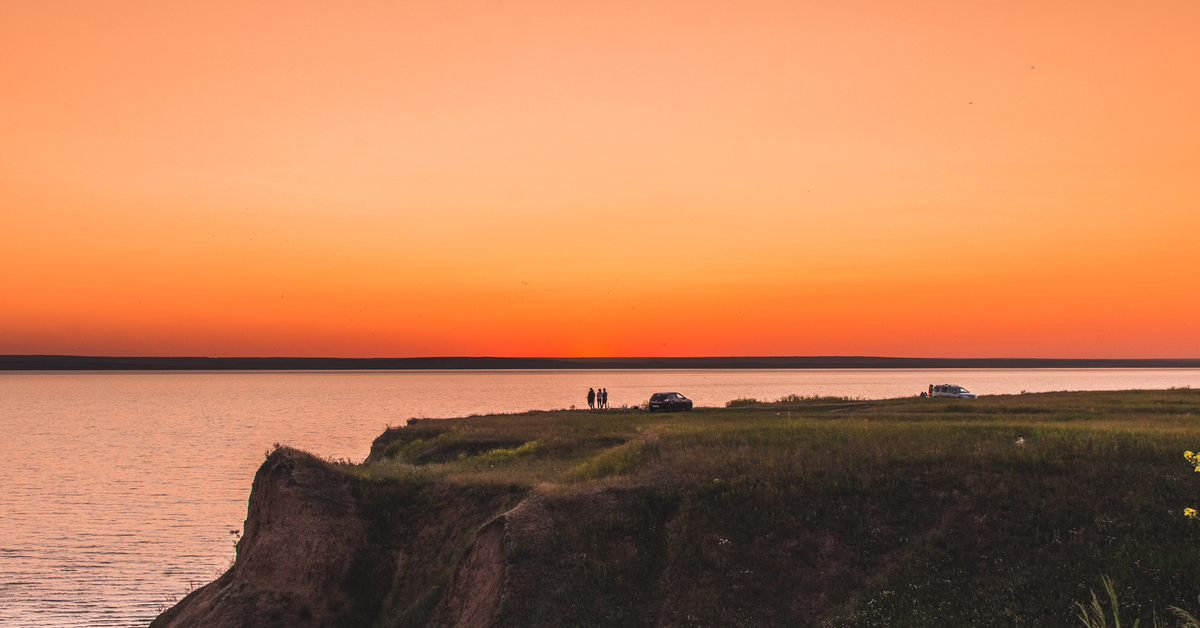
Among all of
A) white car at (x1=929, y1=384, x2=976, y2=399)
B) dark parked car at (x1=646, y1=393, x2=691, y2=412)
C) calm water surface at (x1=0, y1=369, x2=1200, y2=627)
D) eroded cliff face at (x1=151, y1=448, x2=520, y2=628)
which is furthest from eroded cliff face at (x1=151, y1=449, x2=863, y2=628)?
white car at (x1=929, y1=384, x2=976, y2=399)

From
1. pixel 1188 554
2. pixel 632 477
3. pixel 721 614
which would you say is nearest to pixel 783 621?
pixel 721 614

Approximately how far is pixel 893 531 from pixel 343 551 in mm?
19483

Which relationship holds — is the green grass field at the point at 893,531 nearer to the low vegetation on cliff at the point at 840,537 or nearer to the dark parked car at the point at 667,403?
the low vegetation on cliff at the point at 840,537

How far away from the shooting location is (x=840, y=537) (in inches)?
1006

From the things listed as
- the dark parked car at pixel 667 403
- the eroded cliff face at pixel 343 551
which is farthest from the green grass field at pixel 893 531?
the dark parked car at pixel 667 403

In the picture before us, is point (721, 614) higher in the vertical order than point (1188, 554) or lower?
lower

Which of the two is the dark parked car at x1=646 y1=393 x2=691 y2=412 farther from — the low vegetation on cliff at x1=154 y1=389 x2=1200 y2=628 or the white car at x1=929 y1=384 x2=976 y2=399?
the low vegetation on cliff at x1=154 y1=389 x2=1200 y2=628

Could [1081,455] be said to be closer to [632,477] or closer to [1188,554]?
[1188,554]

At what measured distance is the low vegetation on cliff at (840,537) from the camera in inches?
896

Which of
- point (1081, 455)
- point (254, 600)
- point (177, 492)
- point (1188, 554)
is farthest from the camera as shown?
point (177, 492)

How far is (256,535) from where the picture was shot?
32.8 meters

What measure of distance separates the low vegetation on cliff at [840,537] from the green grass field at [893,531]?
0.05 meters

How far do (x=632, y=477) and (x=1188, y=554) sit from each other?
16.7 meters

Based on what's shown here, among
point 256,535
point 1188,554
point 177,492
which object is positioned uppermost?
point 1188,554
